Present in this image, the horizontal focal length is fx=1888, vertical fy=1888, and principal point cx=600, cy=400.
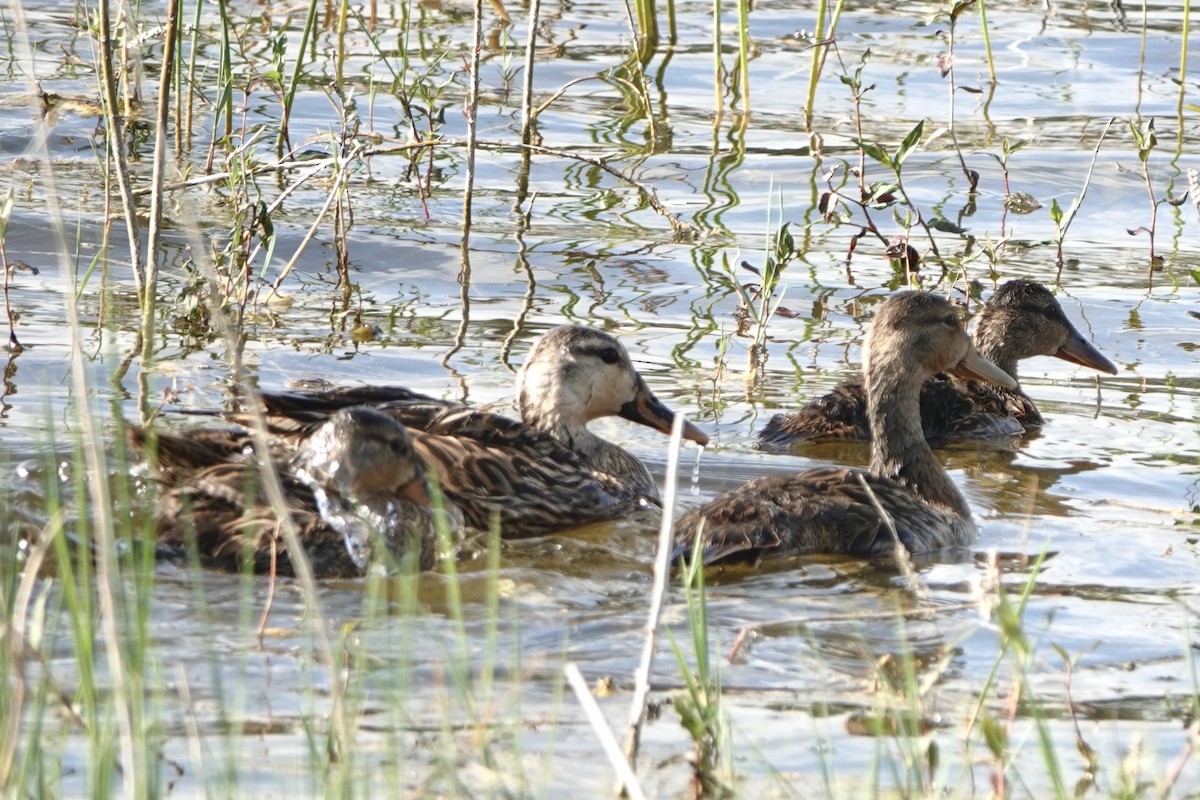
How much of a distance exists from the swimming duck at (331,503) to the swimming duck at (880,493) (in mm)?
825

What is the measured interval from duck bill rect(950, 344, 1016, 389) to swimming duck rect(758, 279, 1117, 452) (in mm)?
320

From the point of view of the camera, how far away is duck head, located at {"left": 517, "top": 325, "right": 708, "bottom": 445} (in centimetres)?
674

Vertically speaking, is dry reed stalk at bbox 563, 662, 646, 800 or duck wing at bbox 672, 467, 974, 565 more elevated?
dry reed stalk at bbox 563, 662, 646, 800

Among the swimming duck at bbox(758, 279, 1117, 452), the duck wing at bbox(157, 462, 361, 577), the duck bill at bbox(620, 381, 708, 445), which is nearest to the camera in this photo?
the duck wing at bbox(157, 462, 361, 577)

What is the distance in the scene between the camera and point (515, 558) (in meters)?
5.86

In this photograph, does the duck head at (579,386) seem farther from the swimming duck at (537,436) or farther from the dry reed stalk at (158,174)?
the dry reed stalk at (158,174)

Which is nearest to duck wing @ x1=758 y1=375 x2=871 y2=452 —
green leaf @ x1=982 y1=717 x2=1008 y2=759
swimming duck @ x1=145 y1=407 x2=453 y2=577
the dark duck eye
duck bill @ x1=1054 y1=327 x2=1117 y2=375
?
the dark duck eye

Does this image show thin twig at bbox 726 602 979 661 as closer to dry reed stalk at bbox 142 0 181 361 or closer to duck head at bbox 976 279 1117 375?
dry reed stalk at bbox 142 0 181 361

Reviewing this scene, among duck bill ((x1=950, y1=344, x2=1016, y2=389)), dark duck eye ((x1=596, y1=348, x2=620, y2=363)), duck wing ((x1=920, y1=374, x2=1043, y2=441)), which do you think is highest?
dark duck eye ((x1=596, y1=348, x2=620, y2=363))

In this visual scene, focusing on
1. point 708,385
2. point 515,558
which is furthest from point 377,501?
point 708,385

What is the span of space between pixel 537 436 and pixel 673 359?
5.07 ft

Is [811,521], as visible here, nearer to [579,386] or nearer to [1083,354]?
[579,386]

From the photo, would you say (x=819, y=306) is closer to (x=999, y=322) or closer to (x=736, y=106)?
(x=999, y=322)

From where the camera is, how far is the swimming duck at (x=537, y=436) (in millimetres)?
6059
